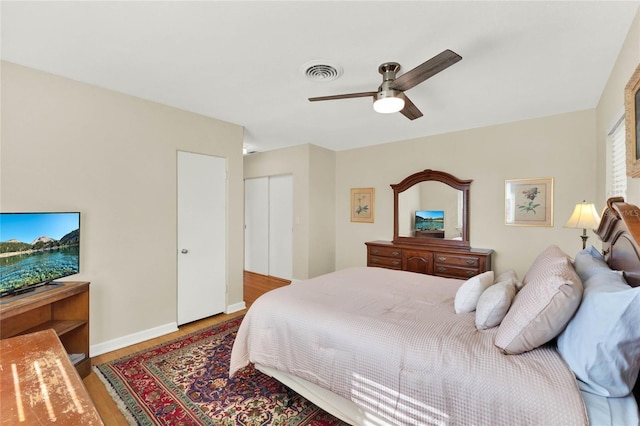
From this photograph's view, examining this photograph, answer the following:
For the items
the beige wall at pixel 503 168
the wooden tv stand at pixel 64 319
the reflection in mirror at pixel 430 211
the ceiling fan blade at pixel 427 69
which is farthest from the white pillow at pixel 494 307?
the wooden tv stand at pixel 64 319

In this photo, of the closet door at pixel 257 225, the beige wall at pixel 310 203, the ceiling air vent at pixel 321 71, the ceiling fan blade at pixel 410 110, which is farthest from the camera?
the closet door at pixel 257 225

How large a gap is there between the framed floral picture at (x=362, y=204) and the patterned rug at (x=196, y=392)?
308 centimetres

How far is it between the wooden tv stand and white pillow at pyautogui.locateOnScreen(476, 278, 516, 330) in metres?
2.85

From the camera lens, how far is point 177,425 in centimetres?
176

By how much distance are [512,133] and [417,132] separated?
116 centimetres

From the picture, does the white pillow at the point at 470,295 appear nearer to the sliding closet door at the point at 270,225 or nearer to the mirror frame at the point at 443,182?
the mirror frame at the point at 443,182

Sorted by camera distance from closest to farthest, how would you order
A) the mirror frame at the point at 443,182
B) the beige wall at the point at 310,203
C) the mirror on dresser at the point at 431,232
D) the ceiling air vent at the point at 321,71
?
the ceiling air vent at the point at 321,71
the mirror on dresser at the point at 431,232
the mirror frame at the point at 443,182
the beige wall at the point at 310,203

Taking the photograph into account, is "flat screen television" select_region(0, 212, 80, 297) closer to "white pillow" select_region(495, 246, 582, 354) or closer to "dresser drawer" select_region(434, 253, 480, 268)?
"white pillow" select_region(495, 246, 582, 354)

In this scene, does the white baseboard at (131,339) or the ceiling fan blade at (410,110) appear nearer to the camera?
the ceiling fan blade at (410,110)

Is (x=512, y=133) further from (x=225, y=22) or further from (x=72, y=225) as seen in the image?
(x=72, y=225)

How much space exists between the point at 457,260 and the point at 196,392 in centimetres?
323

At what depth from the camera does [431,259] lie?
3.90 meters

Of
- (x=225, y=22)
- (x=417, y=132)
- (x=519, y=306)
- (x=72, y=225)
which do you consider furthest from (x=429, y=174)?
(x=72, y=225)

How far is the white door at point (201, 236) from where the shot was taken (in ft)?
10.6
